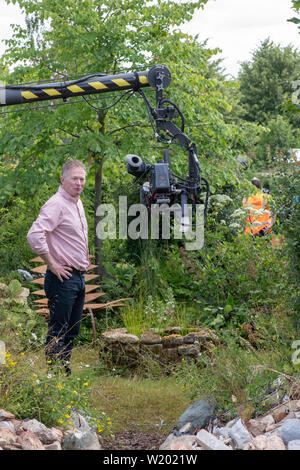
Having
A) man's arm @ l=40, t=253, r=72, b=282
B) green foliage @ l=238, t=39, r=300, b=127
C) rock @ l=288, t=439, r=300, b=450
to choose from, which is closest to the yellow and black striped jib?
man's arm @ l=40, t=253, r=72, b=282

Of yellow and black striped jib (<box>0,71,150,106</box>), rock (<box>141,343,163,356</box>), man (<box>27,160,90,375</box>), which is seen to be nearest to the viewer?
man (<box>27,160,90,375</box>)

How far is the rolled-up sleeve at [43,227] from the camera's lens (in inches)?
205

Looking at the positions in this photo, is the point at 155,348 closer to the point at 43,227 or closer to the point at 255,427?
the point at 43,227

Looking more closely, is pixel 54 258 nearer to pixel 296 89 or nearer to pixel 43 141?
pixel 296 89

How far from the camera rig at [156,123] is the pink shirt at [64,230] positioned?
685 mm

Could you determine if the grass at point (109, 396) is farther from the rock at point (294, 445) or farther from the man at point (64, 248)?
the rock at point (294, 445)

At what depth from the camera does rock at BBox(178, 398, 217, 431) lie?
4.34m


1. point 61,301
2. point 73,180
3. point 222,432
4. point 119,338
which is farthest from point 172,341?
point 222,432

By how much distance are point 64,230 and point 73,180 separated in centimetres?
45

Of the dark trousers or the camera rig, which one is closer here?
the camera rig

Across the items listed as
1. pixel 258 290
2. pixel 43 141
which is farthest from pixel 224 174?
pixel 43 141

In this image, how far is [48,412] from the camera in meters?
4.15

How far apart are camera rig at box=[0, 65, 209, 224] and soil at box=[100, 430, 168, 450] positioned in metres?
1.71

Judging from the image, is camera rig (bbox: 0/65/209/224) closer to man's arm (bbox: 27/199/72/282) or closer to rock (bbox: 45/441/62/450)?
man's arm (bbox: 27/199/72/282)
